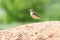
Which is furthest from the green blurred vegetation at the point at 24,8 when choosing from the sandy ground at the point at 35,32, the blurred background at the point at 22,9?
the sandy ground at the point at 35,32

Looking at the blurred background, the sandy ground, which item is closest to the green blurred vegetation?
the blurred background

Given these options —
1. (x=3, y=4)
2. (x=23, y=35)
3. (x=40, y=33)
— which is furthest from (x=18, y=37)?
(x=3, y=4)

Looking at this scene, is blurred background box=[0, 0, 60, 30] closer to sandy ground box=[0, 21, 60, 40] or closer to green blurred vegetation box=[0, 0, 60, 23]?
green blurred vegetation box=[0, 0, 60, 23]

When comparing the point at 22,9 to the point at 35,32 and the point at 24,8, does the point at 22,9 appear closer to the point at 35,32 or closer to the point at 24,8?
the point at 24,8

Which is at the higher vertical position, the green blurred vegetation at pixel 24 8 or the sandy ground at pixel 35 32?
the sandy ground at pixel 35 32

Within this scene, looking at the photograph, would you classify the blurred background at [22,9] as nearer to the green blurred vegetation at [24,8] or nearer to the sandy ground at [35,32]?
the green blurred vegetation at [24,8]

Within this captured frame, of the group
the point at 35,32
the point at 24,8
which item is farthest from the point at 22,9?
the point at 35,32
